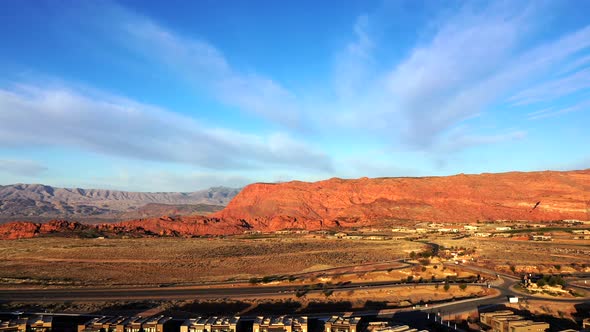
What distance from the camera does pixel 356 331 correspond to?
21.8 meters

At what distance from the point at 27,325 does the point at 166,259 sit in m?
36.4

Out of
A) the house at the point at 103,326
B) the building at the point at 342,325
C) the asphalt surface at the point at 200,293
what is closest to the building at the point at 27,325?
the house at the point at 103,326

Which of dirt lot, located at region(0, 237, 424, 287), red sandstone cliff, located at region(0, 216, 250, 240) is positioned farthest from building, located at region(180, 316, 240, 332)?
red sandstone cliff, located at region(0, 216, 250, 240)

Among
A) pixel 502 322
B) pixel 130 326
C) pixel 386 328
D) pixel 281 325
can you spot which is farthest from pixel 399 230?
pixel 130 326

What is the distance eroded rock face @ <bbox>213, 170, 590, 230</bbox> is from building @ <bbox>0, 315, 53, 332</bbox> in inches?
3616

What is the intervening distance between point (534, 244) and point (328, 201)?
73.6 meters

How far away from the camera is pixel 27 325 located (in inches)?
861

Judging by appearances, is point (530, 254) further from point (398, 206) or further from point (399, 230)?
point (398, 206)

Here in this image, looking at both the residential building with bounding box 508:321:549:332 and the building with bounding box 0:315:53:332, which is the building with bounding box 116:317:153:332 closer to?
the building with bounding box 0:315:53:332

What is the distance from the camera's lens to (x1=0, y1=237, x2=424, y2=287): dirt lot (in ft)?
151

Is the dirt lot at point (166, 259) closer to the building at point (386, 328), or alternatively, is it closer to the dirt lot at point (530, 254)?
the dirt lot at point (530, 254)

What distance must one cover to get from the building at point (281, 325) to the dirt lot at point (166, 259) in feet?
76.1

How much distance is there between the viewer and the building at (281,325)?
21500 mm

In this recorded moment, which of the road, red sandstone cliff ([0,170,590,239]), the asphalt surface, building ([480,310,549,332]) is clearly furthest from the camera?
red sandstone cliff ([0,170,590,239])
